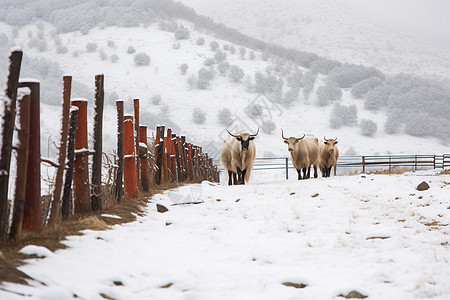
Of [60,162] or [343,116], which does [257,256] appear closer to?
[60,162]

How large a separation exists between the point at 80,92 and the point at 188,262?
58.8 meters

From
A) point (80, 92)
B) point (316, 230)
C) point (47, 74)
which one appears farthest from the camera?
point (47, 74)

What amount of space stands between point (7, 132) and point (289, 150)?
1357 centimetres

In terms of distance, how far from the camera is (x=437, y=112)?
6681cm

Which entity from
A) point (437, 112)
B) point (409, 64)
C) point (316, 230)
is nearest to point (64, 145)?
point (316, 230)

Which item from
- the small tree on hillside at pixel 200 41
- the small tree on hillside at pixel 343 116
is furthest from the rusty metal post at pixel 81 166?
the small tree on hillside at pixel 200 41

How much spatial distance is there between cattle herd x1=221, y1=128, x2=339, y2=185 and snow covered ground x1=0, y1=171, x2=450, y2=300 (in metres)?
7.33

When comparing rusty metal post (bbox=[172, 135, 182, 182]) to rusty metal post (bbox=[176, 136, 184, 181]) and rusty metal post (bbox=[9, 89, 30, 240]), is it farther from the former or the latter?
rusty metal post (bbox=[9, 89, 30, 240])

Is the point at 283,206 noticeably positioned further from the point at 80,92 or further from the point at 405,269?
the point at 80,92

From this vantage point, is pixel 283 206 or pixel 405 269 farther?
pixel 283 206

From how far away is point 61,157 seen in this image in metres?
4.59

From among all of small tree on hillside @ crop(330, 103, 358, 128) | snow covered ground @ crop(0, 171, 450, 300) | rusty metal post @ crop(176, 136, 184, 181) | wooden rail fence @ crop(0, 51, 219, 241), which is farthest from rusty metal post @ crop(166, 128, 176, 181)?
small tree on hillside @ crop(330, 103, 358, 128)

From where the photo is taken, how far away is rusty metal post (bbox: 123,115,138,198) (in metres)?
7.27

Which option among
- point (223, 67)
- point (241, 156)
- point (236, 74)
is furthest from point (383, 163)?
point (223, 67)
